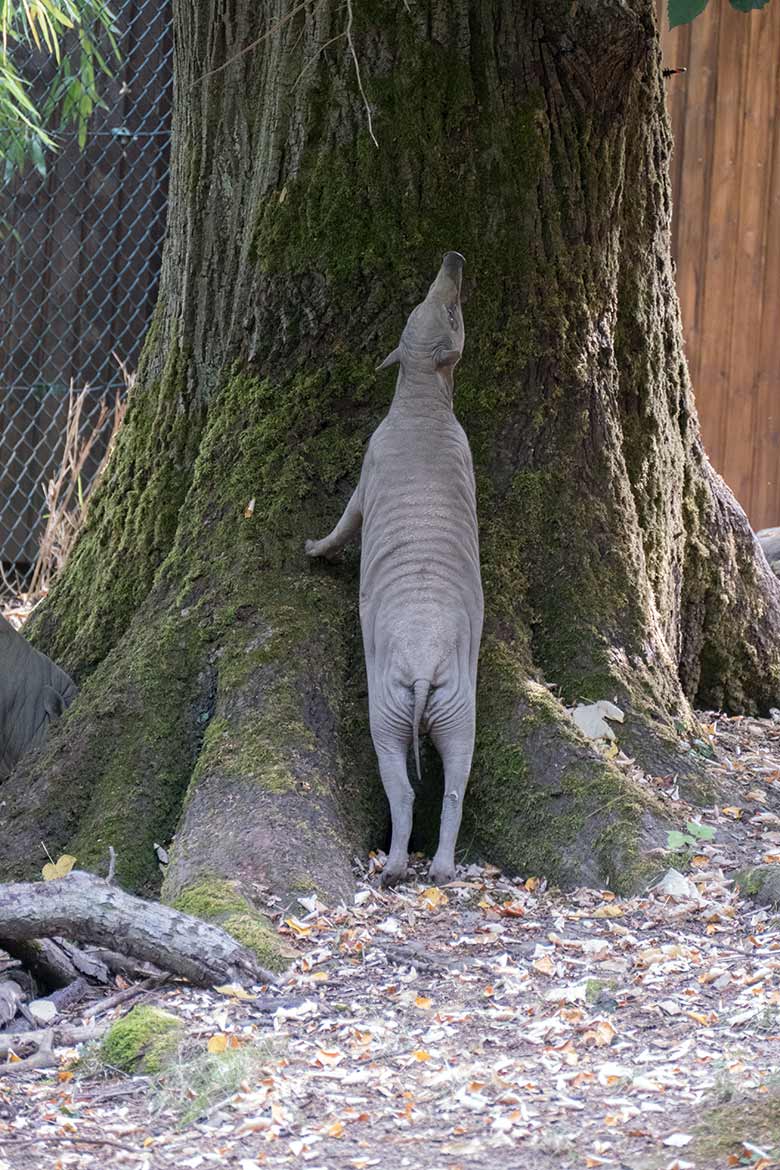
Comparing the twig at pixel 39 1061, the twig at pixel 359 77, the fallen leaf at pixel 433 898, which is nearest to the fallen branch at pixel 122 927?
the twig at pixel 39 1061

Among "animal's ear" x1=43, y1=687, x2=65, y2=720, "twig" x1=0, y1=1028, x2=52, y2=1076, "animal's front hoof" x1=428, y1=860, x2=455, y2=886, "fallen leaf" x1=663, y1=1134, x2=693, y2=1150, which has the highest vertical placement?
"animal's ear" x1=43, y1=687, x2=65, y2=720

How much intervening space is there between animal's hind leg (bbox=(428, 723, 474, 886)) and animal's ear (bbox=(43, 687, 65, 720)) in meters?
1.66

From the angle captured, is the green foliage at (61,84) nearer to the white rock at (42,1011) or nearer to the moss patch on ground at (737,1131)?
the white rock at (42,1011)

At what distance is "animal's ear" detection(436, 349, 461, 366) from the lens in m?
4.73

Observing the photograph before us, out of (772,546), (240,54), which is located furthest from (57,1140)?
(772,546)

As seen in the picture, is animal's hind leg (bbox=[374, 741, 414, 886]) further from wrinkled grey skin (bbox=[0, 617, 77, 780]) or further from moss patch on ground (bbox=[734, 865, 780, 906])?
wrinkled grey skin (bbox=[0, 617, 77, 780])

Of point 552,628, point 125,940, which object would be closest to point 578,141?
point 552,628

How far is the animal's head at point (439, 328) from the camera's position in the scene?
4.72 meters

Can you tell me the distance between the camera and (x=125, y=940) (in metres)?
3.49

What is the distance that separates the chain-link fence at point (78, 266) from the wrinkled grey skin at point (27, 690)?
154 inches

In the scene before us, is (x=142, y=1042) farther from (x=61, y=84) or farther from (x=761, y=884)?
Answer: (x=61, y=84)

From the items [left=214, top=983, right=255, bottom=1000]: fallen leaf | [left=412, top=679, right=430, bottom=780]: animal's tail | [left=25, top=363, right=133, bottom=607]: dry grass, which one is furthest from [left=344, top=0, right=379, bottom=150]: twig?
[left=25, top=363, right=133, bottom=607]: dry grass

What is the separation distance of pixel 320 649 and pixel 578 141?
2.10 m

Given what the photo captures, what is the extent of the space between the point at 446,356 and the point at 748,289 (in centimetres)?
537
